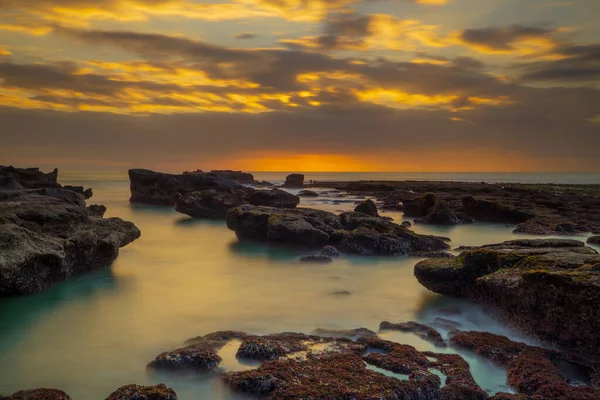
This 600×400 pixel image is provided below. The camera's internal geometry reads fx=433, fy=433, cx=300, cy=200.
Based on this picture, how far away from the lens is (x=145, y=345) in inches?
291

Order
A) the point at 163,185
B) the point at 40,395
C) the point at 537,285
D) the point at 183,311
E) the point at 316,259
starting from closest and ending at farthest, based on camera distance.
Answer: the point at 40,395
the point at 537,285
the point at 183,311
the point at 316,259
the point at 163,185

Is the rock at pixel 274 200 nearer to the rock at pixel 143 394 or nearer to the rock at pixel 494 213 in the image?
the rock at pixel 494 213

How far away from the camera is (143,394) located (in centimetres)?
501

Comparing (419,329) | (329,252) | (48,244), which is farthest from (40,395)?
(329,252)

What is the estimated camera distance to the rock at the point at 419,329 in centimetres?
725

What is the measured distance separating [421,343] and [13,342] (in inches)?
276

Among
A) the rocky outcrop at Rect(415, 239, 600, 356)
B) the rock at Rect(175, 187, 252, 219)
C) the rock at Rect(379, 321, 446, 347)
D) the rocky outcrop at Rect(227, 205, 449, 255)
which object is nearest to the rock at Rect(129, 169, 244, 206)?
the rock at Rect(175, 187, 252, 219)

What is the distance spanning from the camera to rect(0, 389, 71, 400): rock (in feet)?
16.7

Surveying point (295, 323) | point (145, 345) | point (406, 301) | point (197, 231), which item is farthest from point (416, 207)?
point (145, 345)

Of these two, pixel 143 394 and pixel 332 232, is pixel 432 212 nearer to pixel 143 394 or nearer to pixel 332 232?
pixel 332 232

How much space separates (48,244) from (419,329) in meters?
8.67

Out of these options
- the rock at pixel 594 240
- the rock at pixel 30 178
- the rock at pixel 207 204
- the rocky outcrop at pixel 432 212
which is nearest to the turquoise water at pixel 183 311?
the rock at pixel 594 240

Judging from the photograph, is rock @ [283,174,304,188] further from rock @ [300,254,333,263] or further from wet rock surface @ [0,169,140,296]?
wet rock surface @ [0,169,140,296]

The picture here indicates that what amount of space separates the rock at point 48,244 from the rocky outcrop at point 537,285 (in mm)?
8887
